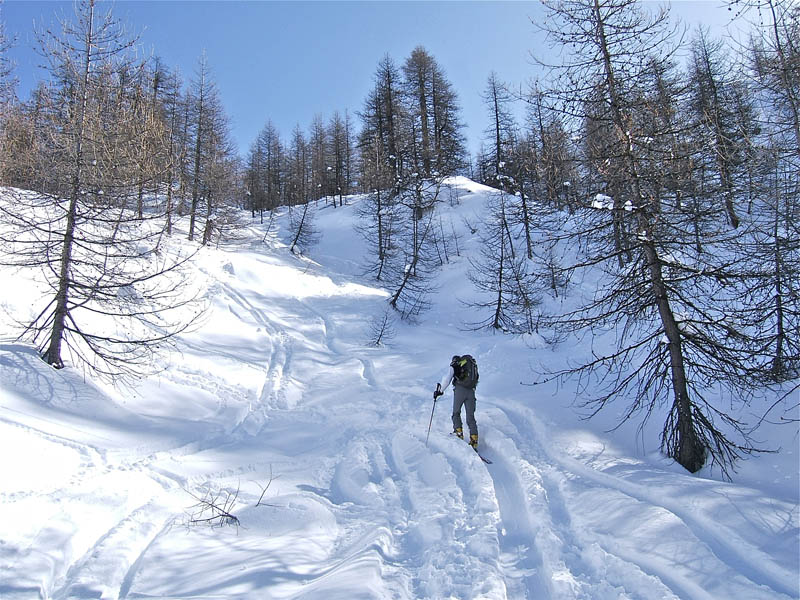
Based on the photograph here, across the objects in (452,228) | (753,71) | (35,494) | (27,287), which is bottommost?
(35,494)

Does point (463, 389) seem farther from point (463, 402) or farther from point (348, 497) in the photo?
point (348, 497)

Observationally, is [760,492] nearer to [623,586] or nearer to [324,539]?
[623,586]

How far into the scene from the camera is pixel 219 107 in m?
26.5

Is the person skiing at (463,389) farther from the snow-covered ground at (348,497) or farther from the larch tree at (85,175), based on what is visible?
the larch tree at (85,175)

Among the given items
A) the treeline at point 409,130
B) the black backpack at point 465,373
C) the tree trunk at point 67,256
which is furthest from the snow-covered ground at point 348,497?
the treeline at point 409,130

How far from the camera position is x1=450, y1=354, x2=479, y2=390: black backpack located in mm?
7930

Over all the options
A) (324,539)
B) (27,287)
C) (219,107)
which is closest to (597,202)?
(324,539)

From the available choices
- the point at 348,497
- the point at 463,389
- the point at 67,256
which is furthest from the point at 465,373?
the point at 67,256

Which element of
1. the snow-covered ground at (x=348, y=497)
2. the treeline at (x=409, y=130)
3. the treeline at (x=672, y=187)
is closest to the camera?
the snow-covered ground at (x=348, y=497)

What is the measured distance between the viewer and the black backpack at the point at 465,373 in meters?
7.93

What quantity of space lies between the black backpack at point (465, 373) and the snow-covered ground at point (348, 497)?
1188mm

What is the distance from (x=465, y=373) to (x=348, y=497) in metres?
3.22

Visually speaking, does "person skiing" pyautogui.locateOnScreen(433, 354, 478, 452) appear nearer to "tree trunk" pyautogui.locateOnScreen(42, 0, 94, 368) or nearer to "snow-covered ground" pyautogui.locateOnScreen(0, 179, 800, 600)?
"snow-covered ground" pyautogui.locateOnScreen(0, 179, 800, 600)

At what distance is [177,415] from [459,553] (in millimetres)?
Answer: 6562
